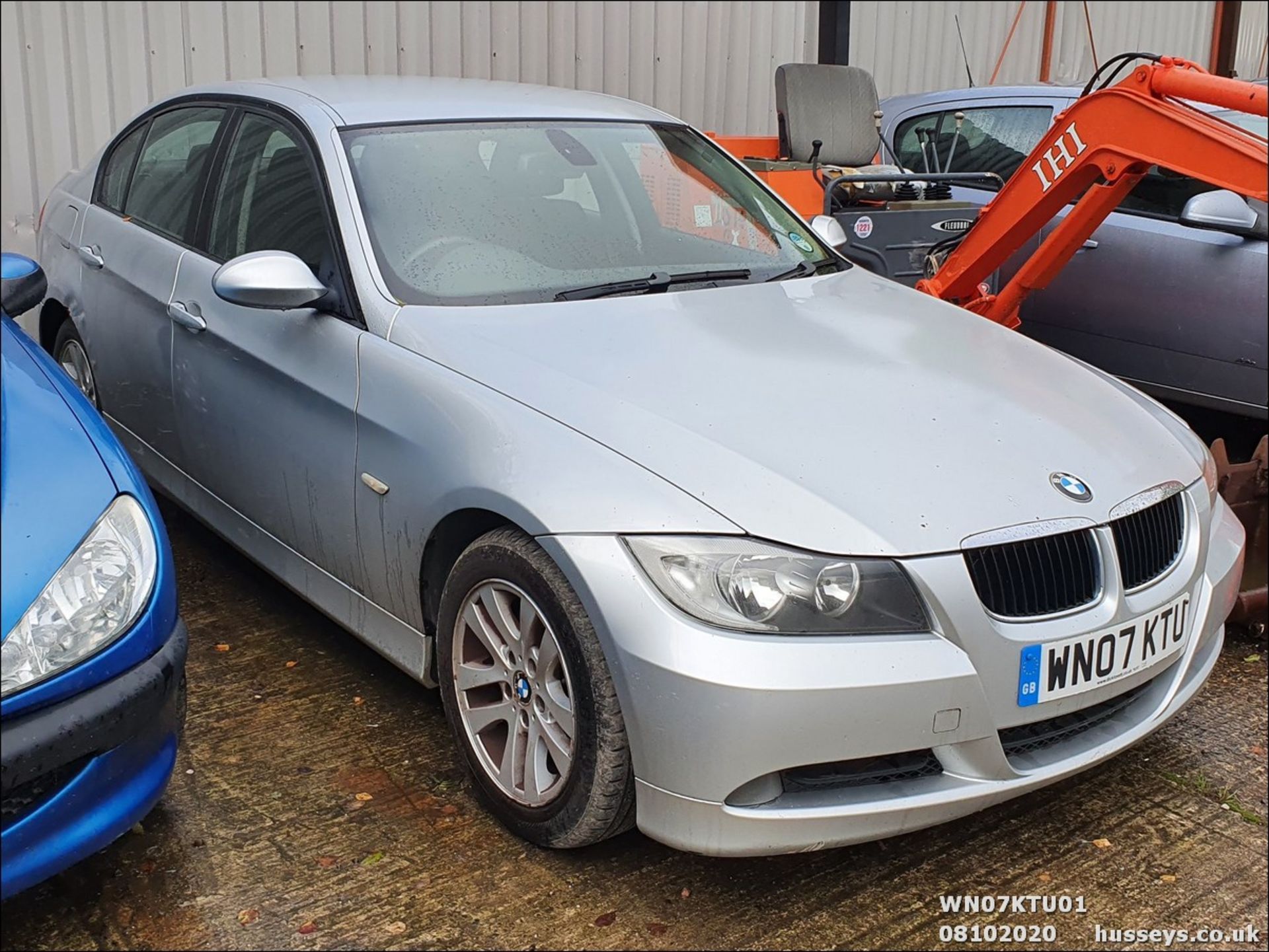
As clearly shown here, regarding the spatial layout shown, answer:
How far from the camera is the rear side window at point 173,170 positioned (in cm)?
394

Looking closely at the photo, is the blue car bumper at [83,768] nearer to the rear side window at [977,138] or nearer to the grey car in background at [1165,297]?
the grey car in background at [1165,297]

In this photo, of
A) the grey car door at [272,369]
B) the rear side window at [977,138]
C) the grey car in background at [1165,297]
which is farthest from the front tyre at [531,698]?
the rear side window at [977,138]

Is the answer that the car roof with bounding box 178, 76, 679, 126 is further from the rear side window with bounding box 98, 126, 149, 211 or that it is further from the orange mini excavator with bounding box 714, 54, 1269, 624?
the orange mini excavator with bounding box 714, 54, 1269, 624

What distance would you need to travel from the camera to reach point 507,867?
2682mm

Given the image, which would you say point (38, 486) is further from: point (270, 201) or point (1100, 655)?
point (1100, 655)

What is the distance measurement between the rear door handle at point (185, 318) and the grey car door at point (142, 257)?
0.06m

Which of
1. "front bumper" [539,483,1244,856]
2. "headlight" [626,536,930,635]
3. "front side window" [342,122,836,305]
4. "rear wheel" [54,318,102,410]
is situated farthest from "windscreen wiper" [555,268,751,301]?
"rear wheel" [54,318,102,410]

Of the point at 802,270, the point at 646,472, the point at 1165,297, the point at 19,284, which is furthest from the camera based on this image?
the point at 1165,297

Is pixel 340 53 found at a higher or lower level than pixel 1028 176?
higher

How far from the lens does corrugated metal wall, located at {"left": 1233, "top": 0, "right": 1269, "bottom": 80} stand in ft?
42.6

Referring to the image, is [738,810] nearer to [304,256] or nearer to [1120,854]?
[1120,854]

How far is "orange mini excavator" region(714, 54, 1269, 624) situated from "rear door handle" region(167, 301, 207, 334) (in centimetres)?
185

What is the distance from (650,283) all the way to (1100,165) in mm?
1899

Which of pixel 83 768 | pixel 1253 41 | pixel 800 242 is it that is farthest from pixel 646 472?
pixel 1253 41
